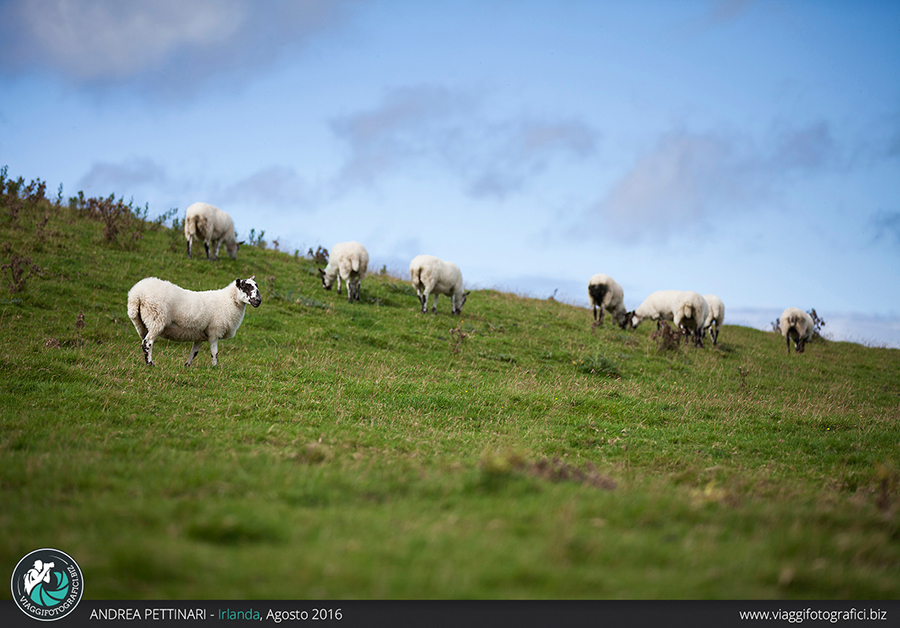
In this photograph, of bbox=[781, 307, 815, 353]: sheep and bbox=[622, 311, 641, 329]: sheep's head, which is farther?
bbox=[622, 311, 641, 329]: sheep's head

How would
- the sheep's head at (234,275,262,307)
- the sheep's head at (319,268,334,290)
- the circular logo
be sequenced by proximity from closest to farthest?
1. the circular logo
2. the sheep's head at (234,275,262,307)
3. the sheep's head at (319,268,334,290)

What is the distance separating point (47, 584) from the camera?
327 centimetres

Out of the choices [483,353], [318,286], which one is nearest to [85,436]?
[483,353]

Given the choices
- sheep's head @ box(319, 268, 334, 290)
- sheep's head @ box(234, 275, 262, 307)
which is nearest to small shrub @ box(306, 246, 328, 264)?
sheep's head @ box(319, 268, 334, 290)

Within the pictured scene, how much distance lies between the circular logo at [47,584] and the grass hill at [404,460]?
78 millimetres

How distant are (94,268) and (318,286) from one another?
8.10 meters

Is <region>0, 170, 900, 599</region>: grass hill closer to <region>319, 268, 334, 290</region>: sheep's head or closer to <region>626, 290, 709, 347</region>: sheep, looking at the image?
<region>319, 268, 334, 290</region>: sheep's head

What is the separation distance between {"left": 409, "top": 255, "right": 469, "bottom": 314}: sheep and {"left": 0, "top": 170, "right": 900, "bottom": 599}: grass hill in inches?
128

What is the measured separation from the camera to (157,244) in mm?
22219

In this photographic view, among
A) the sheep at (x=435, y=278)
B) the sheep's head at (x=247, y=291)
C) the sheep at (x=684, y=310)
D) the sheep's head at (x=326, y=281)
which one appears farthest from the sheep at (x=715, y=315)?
the sheep's head at (x=247, y=291)

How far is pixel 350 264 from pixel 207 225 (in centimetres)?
602

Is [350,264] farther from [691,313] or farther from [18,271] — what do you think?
[691,313]

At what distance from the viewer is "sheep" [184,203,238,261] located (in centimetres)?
2155

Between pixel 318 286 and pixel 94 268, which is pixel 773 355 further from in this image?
pixel 94 268
